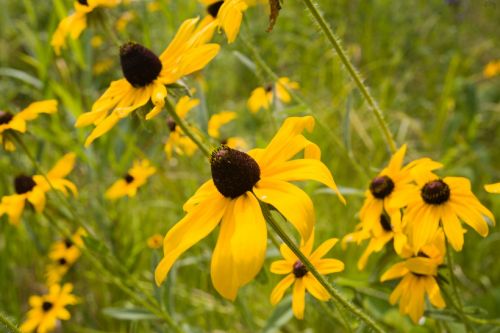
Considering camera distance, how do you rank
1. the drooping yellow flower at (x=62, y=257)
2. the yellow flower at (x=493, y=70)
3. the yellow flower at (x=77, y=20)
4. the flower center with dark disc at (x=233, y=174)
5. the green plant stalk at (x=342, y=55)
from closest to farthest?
the flower center with dark disc at (x=233, y=174), the green plant stalk at (x=342, y=55), the yellow flower at (x=77, y=20), the drooping yellow flower at (x=62, y=257), the yellow flower at (x=493, y=70)

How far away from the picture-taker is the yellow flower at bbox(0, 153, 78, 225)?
1389 millimetres

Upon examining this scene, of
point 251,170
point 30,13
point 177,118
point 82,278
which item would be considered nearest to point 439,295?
point 251,170

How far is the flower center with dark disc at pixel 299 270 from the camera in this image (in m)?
0.92

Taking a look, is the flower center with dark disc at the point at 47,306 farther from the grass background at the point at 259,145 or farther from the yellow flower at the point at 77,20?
the yellow flower at the point at 77,20

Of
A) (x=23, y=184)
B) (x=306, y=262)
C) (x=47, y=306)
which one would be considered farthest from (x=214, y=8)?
(x=47, y=306)

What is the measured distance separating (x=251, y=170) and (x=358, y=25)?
273cm

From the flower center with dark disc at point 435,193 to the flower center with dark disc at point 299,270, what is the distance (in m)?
0.23

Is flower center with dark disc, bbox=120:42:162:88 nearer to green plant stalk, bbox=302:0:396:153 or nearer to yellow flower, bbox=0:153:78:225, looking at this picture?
green plant stalk, bbox=302:0:396:153

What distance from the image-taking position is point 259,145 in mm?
1579

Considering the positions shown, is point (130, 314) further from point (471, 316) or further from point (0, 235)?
point (0, 235)

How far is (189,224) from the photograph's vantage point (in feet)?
2.26

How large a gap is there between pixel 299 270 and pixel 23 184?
3.01 ft

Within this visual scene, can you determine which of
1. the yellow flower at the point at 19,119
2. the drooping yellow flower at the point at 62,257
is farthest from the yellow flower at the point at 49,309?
the yellow flower at the point at 19,119

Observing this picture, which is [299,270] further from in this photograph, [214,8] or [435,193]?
[214,8]
